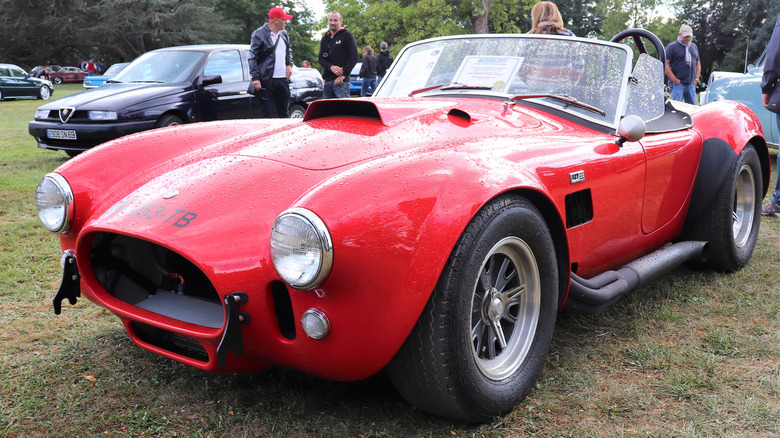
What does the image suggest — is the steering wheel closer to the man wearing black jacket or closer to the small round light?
the small round light

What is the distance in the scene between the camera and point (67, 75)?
3997 centimetres

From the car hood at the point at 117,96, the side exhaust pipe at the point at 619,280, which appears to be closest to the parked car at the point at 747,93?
the side exhaust pipe at the point at 619,280

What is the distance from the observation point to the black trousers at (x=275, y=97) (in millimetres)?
7723

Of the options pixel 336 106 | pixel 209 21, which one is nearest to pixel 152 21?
pixel 209 21

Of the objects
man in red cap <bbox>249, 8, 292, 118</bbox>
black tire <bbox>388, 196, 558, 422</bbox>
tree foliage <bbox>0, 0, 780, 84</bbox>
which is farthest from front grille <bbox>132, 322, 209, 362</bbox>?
tree foliage <bbox>0, 0, 780, 84</bbox>

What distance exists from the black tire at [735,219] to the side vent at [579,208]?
1350mm

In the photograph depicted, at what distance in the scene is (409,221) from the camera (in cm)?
187

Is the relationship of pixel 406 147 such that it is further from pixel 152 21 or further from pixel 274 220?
pixel 152 21

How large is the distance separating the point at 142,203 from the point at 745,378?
2.37m

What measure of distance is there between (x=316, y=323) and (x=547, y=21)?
128 inches

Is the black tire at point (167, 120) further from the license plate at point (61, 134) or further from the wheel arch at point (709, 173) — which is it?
the wheel arch at point (709, 173)

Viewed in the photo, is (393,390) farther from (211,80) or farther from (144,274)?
(211,80)

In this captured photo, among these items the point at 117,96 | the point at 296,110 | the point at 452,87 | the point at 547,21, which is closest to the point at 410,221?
the point at 452,87

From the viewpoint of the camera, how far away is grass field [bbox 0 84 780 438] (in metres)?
→ 2.18
